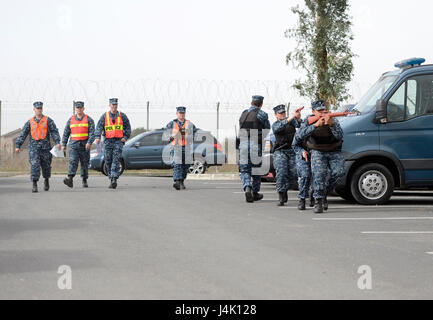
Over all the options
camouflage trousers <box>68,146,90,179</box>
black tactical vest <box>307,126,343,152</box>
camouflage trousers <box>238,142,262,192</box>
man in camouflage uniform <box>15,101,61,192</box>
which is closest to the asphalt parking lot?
camouflage trousers <box>238,142,262,192</box>

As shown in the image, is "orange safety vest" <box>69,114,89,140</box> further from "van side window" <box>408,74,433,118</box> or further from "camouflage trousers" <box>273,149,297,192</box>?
"van side window" <box>408,74,433,118</box>

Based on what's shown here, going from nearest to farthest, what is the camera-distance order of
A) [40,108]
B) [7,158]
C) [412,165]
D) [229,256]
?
[229,256]
[412,165]
[40,108]
[7,158]

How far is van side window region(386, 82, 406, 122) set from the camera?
42.6 feet

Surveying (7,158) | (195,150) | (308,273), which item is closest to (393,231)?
(308,273)

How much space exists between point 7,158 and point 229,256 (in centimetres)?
2166

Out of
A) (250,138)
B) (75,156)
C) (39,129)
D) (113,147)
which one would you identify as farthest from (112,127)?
(250,138)

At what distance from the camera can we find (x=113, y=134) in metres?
17.1

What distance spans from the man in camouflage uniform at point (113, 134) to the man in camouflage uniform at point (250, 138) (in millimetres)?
4024

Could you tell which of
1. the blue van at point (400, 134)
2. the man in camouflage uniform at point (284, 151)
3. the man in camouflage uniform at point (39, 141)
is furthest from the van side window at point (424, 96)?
the man in camouflage uniform at point (39, 141)

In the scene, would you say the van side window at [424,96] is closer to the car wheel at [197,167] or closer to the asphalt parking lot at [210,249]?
the asphalt parking lot at [210,249]

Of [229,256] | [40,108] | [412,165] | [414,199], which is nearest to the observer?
[229,256]

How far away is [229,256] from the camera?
7.78 meters

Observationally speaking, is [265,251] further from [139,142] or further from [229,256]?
[139,142]

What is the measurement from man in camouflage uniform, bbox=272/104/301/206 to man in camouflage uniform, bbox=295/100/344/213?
A: 92cm
